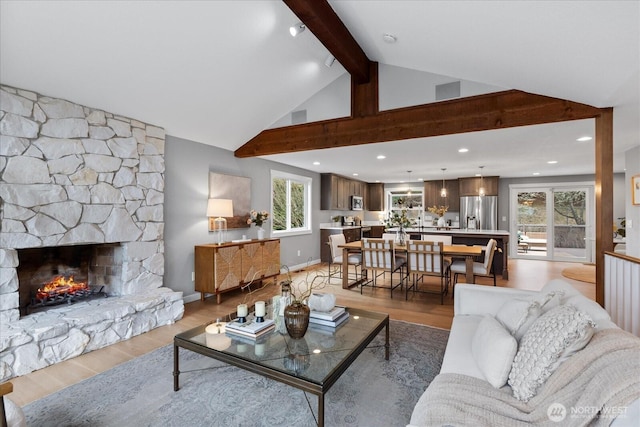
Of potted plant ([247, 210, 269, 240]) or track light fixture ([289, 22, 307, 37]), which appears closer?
track light fixture ([289, 22, 307, 37])

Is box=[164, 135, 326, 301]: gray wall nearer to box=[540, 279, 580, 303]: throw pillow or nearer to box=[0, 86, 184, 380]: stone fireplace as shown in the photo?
box=[0, 86, 184, 380]: stone fireplace

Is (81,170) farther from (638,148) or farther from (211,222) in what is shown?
(638,148)

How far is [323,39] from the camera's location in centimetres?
300

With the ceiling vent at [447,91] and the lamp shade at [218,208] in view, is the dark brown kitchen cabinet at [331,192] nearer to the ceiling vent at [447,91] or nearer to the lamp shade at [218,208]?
the lamp shade at [218,208]

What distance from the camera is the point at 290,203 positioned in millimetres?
7062

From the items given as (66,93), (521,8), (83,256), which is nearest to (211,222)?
(83,256)

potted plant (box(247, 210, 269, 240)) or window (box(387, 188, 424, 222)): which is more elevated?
window (box(387, 188, 424, 222))

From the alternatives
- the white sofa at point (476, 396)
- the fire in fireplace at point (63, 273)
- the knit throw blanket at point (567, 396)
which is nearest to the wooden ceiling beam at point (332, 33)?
the white sofa at point (476, 396)

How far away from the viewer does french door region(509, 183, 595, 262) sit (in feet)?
26.2

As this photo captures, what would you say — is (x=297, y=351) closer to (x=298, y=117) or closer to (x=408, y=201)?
(x=298, y=117)

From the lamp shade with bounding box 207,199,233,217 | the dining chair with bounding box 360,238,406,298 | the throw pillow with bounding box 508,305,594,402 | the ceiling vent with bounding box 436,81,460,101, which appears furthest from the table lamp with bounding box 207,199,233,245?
the throw pillow with bounding box 508,305,594,402

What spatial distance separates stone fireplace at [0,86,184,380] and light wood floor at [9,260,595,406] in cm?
15

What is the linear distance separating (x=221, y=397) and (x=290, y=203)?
16.7ft

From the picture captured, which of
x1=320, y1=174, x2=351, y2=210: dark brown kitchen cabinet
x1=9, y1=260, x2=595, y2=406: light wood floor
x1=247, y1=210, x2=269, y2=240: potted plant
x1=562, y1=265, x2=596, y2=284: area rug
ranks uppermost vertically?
x1=320, y1=174, x2=351, y2=210: dark brown kitchen cabinet
